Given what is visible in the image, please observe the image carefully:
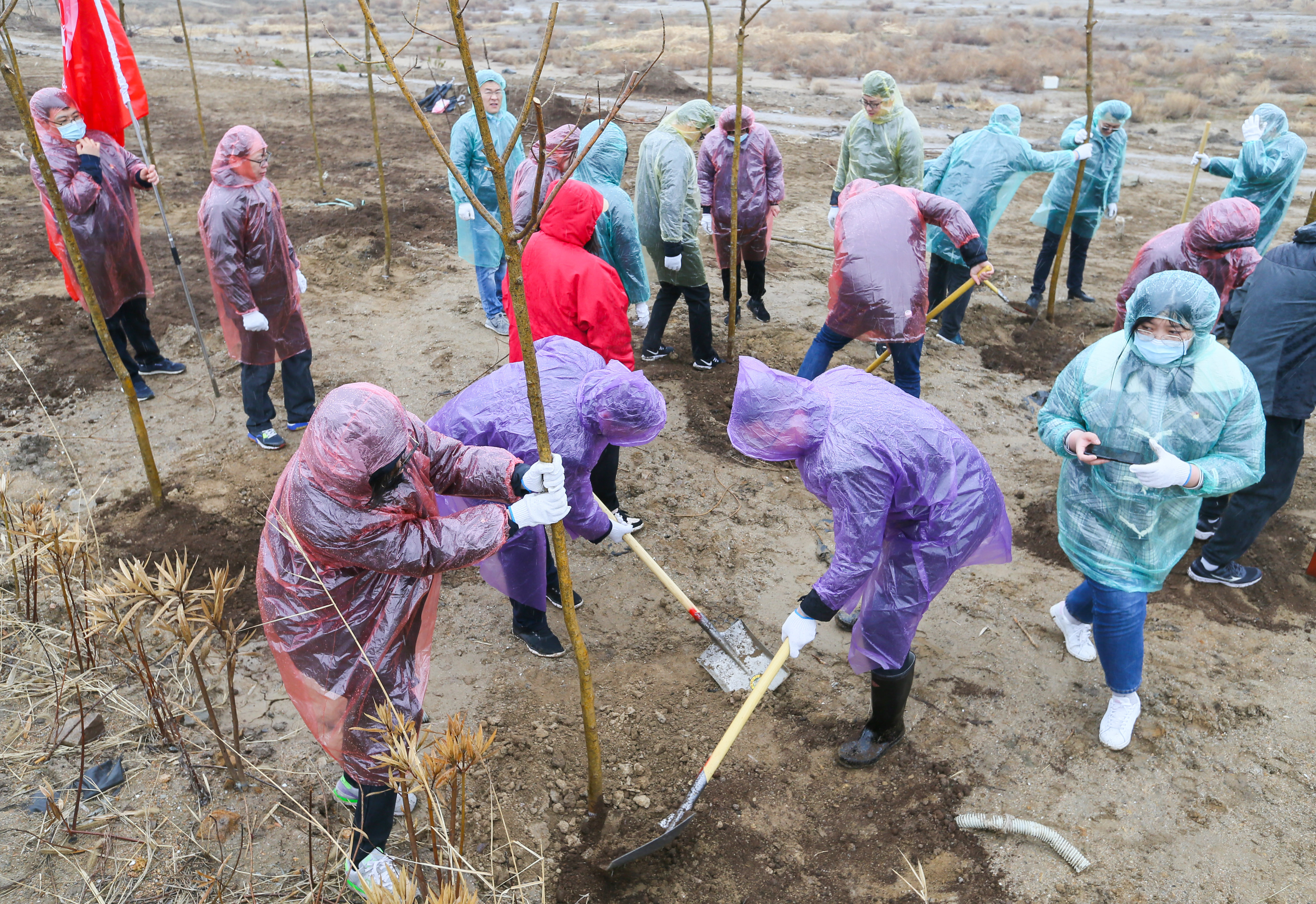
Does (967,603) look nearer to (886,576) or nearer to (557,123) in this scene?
(886,576)

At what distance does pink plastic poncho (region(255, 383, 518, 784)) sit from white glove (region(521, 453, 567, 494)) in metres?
0.11

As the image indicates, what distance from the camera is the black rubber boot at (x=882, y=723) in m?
2.81

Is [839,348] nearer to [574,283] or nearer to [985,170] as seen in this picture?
[574,283]

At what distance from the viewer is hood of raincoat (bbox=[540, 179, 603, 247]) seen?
3729 millimetres

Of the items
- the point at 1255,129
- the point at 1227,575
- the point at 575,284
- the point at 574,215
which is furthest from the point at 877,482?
the point at 1255,129

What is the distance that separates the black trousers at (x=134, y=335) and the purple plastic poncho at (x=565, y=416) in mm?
3371

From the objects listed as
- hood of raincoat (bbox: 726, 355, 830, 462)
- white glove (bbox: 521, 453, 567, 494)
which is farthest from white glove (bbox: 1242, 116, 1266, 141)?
white glove (bbox: 521, 453, 567, 494)

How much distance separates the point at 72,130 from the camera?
4547 millimetres

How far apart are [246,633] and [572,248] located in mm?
2180

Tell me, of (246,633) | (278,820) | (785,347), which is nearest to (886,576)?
(278,820)

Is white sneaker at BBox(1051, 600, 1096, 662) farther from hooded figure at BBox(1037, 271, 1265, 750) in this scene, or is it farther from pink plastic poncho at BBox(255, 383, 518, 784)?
pink plastic poncho at BBox(255, 383, 518, 784)

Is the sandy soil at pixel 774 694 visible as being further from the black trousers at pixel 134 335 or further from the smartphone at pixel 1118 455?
the smartphone at pixel 1118 455

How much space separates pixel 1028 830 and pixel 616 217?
3.52m

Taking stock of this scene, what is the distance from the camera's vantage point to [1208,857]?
2.56 meters
